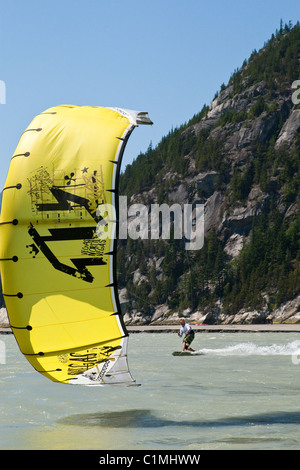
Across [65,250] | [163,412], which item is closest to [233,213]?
[163,412]

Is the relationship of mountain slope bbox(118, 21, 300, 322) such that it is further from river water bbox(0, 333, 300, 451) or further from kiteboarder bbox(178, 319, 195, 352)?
river water bbox(0, 333, 300, 451)

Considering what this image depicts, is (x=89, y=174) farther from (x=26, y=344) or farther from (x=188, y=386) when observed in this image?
(x=188, y=386)

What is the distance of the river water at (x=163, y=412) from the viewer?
46.7ft

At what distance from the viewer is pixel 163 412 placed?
713 inches

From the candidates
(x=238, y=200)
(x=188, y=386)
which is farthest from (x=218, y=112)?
(x=188, y=386)

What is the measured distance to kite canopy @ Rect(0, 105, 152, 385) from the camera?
1403 cm

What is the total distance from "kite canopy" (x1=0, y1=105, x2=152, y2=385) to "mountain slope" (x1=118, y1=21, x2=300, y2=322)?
376 ft

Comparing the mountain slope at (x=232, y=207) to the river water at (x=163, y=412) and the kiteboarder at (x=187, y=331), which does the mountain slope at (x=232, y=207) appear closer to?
the kiteboarder at (x=187, y=331)

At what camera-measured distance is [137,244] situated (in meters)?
166

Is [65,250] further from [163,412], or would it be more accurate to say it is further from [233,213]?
[233,213]

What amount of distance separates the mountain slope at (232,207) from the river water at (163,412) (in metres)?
103

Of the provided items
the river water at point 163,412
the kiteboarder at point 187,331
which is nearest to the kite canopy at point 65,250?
the river water at point 163,412

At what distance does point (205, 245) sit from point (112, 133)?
445 feet

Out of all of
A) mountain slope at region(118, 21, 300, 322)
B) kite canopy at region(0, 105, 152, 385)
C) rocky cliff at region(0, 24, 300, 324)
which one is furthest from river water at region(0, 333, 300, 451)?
mountain slope at region(118, 21, 300, 322)
